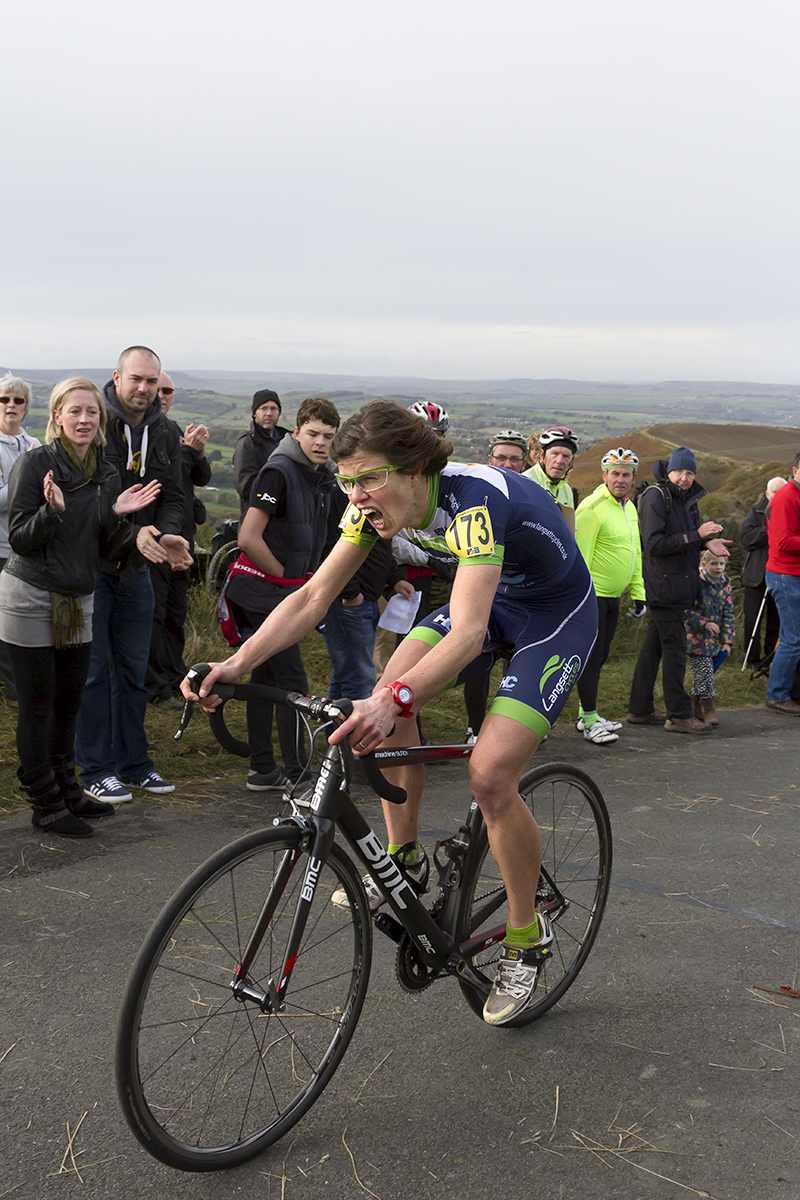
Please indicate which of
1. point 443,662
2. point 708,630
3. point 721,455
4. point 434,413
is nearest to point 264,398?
point 434,413

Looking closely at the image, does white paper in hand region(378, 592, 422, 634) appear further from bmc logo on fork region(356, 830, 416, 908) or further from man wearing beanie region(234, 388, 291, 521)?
bmc logo on fork region(356, 830, 416, 908)

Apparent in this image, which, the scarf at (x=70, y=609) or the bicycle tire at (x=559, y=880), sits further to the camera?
the scarf at (x=70, y=609)

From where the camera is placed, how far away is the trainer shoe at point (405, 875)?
10.2 ft

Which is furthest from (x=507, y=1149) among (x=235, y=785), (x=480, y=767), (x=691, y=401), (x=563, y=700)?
(x=691, y=401)

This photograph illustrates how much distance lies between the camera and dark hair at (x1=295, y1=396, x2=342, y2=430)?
19.9 feet

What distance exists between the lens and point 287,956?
2.89 meters

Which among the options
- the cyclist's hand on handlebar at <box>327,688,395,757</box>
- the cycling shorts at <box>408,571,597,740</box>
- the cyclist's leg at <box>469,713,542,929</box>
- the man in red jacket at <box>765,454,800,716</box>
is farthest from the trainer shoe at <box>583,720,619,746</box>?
the cyclist's hand on handlebar at <box>327,688,395,757</box>

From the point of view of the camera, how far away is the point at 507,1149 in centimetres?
301

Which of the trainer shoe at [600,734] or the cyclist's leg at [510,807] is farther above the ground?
the cyclist's leg at [510,807]

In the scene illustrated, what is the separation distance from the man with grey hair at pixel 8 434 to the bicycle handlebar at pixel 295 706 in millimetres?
3972

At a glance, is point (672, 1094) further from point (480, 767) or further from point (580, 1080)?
point (480, 767)

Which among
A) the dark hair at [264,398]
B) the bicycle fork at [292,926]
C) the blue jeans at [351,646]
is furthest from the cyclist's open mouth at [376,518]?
the dark hair at [264,398]

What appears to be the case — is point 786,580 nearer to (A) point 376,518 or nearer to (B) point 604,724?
(B) point 604,724

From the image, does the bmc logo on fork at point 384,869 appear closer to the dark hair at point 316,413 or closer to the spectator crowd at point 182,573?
the spectator crowd at point 182,573
